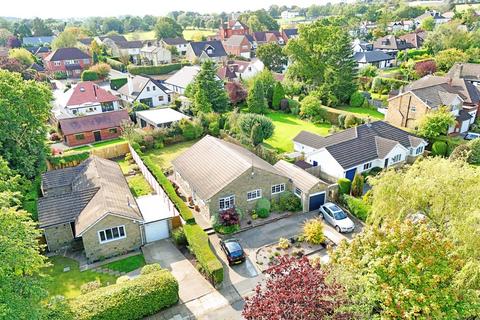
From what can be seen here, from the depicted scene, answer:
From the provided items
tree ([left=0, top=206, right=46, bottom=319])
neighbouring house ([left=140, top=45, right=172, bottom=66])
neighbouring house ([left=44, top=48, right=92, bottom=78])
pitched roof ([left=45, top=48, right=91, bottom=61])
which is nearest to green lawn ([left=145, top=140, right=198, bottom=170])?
tree ([left=0, top=206, right=46, bottom=319])

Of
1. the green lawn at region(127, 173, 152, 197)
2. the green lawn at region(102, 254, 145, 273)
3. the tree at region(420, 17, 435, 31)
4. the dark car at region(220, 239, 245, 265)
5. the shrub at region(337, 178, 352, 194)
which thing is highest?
the tree at region(420, 17, 435, 31)

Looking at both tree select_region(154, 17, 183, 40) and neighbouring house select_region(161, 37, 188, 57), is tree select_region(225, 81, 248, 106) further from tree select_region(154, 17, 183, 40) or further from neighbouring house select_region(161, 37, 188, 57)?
tree select_region(154, 17, 183, 40)

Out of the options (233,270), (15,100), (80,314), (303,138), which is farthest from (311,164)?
Answer: (15,100)

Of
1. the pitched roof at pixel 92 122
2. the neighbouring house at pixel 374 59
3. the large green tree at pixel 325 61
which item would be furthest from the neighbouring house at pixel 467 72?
the pitched roof at pixel 92 122

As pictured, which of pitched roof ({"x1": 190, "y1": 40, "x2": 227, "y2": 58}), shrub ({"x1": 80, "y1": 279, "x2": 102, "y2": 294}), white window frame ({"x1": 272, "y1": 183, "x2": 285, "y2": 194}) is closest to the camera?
shrub ({"x1": 80, "y1": 279, "x2": 102, "y2": 294})

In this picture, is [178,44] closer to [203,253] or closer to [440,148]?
[440,148]
